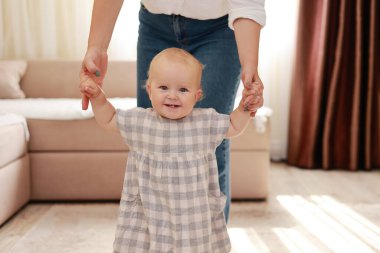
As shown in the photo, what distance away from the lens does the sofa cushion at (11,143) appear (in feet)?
6.71

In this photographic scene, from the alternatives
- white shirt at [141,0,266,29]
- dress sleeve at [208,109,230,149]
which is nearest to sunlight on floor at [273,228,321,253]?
dress sleeve at [208,109,230,149]

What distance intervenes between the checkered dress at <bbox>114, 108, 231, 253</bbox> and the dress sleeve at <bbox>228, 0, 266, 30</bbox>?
225mm

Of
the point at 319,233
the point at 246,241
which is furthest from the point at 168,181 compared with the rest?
the point at 319,233

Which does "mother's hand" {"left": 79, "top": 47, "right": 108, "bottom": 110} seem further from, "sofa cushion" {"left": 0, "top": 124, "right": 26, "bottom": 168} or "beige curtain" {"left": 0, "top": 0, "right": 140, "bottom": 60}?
"beige curtain" {"left": 0, "top": 0, "right": 140, "bottom": 60}

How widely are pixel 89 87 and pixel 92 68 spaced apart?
0.17 ft

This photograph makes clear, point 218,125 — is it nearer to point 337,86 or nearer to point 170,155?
point 170,155

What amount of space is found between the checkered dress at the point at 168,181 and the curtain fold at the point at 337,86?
226 cm

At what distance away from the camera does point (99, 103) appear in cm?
111

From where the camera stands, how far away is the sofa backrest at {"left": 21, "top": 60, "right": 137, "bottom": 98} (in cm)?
304

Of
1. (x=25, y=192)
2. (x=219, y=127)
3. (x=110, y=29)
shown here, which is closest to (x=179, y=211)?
(x=219, y=127)

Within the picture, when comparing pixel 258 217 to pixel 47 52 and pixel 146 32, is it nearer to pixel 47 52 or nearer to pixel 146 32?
pixel 146 32

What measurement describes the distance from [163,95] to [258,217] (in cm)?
133

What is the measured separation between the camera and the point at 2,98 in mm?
2891

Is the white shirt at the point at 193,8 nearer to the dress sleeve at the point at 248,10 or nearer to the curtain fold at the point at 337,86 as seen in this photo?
the dress sleeve at the point at 248,10
